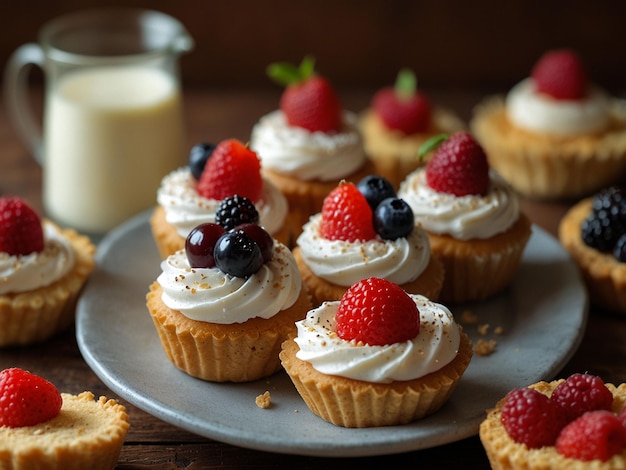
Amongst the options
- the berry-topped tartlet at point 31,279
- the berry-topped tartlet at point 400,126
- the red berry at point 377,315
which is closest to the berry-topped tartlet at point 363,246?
the red berry at point 377,315

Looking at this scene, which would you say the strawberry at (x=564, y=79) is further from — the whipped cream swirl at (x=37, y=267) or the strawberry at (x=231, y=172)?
the whipped cream swirl at (x=37, y=267)

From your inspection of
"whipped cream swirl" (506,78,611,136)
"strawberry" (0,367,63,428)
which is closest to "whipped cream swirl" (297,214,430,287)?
"strawberry" (0,367,63,428)

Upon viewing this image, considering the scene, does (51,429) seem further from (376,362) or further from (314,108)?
(314,108)

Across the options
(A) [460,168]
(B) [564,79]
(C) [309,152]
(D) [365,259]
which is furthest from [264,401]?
(B) [564,79]

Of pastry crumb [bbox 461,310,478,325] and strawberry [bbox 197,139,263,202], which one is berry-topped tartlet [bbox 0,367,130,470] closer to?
strawberry [bbox 197,139,263,202]

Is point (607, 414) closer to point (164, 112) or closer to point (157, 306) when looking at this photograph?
point (157, 306)

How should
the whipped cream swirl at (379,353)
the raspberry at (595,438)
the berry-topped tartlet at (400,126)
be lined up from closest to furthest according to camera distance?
the raspberry at (595,438)
the whipped cream swirl at (379,353)
the berry-topped tartlet at (400,126)
